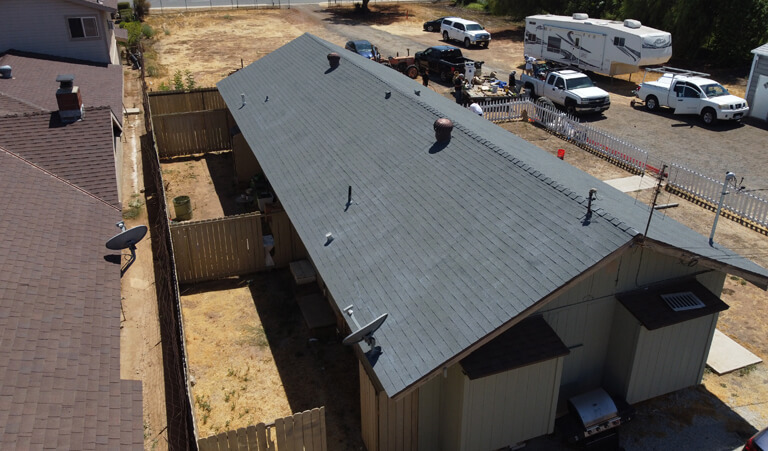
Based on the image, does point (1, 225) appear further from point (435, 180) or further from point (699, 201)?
point (699, 201)

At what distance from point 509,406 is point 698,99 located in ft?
76.9

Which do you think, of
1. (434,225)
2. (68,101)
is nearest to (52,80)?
(68,101)

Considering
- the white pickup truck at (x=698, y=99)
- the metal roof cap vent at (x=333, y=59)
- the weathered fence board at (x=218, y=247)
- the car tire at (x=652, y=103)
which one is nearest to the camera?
the weathered fence board at (x=218, y=247)

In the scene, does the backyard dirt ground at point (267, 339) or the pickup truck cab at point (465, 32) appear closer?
the backyard dirt ground at point (267, 339)

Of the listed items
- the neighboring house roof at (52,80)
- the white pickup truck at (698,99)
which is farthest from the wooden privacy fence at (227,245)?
the white pickup truck at (698,99)

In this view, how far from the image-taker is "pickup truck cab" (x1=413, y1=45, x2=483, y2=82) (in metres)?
33.5

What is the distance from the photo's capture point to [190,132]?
23688mm

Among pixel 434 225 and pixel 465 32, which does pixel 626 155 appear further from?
pixel 465 32

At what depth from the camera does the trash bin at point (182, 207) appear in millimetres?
18812

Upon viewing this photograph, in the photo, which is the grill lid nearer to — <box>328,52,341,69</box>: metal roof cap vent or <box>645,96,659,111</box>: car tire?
<box>328,52,341,69</box>: metal roof cap vent

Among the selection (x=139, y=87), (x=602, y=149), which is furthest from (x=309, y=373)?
(x=139, y=87)

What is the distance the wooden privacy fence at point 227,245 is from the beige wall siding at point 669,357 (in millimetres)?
9110

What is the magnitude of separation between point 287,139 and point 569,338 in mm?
9661

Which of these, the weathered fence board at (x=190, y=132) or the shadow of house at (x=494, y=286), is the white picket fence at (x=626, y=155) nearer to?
the shadow of house at (x=494, y=286)
